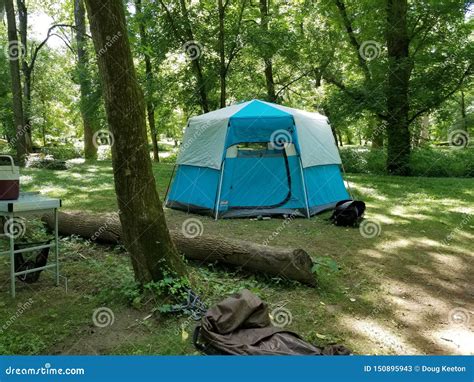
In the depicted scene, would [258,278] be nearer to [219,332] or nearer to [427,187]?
[219,332]

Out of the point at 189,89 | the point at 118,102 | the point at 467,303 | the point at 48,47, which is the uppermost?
the point at 48,47

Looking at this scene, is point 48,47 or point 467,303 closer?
point 467,303

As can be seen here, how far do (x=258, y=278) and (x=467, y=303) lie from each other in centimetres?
201

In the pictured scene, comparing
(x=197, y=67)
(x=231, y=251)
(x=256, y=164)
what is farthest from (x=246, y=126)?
(x=197, y=67)

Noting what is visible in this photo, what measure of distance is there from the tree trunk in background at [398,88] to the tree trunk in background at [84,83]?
368 inches

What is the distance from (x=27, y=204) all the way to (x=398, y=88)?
450 inches

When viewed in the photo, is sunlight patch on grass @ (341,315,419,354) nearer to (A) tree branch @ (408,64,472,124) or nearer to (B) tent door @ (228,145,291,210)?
(B) tent door @ (228,145,291,210)

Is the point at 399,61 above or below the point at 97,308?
above

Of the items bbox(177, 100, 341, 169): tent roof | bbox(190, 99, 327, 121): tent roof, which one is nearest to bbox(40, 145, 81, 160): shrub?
bbox(177, 100, 341, 169): tent roof

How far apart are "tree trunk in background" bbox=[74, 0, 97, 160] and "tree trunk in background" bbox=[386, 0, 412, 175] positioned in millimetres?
9340

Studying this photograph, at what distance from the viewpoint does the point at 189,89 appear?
46.3 ft

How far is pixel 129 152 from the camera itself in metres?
3.34

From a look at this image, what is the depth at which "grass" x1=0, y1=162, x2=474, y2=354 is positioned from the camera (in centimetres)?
306

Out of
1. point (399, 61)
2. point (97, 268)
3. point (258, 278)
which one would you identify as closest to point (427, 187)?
point (399, 61)
